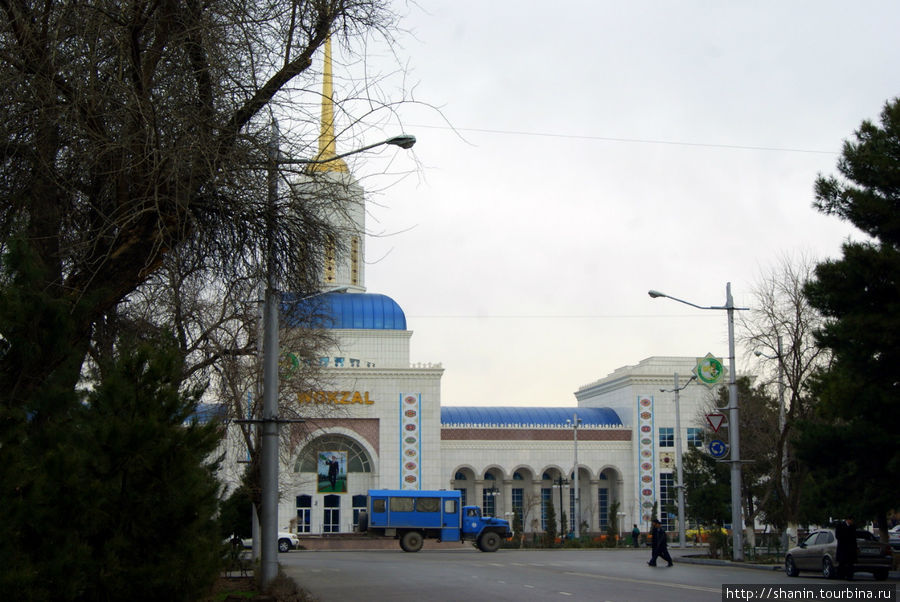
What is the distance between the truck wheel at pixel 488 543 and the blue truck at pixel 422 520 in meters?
0.05

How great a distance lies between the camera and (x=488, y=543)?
158ft

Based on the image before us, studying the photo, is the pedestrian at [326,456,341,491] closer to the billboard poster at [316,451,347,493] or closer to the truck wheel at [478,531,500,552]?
the billboard poster at [316,451,347,493]

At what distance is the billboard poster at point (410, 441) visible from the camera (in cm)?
6525

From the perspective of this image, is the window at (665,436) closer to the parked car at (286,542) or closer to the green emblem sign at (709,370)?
the green emblem sign at (709,370)

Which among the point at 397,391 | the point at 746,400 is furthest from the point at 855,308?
the point at 397,391

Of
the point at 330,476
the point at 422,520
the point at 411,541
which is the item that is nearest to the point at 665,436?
the point at 330,476

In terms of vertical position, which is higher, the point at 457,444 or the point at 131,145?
the point at 131,145

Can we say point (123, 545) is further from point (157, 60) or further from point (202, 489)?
point (157, 60)

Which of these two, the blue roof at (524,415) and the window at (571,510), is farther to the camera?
the blue roof at (524,415)

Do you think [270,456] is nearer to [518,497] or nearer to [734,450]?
[734,450]

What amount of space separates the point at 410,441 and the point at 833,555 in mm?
44843

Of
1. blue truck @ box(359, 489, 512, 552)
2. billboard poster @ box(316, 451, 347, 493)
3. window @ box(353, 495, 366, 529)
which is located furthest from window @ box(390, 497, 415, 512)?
billboard poster @ box(316, 451, 347, 493)

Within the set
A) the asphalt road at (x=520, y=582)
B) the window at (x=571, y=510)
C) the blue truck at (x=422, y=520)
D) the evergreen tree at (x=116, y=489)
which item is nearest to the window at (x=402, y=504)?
the blue truck at (x=422, y=520)

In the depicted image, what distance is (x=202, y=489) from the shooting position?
9.52m
